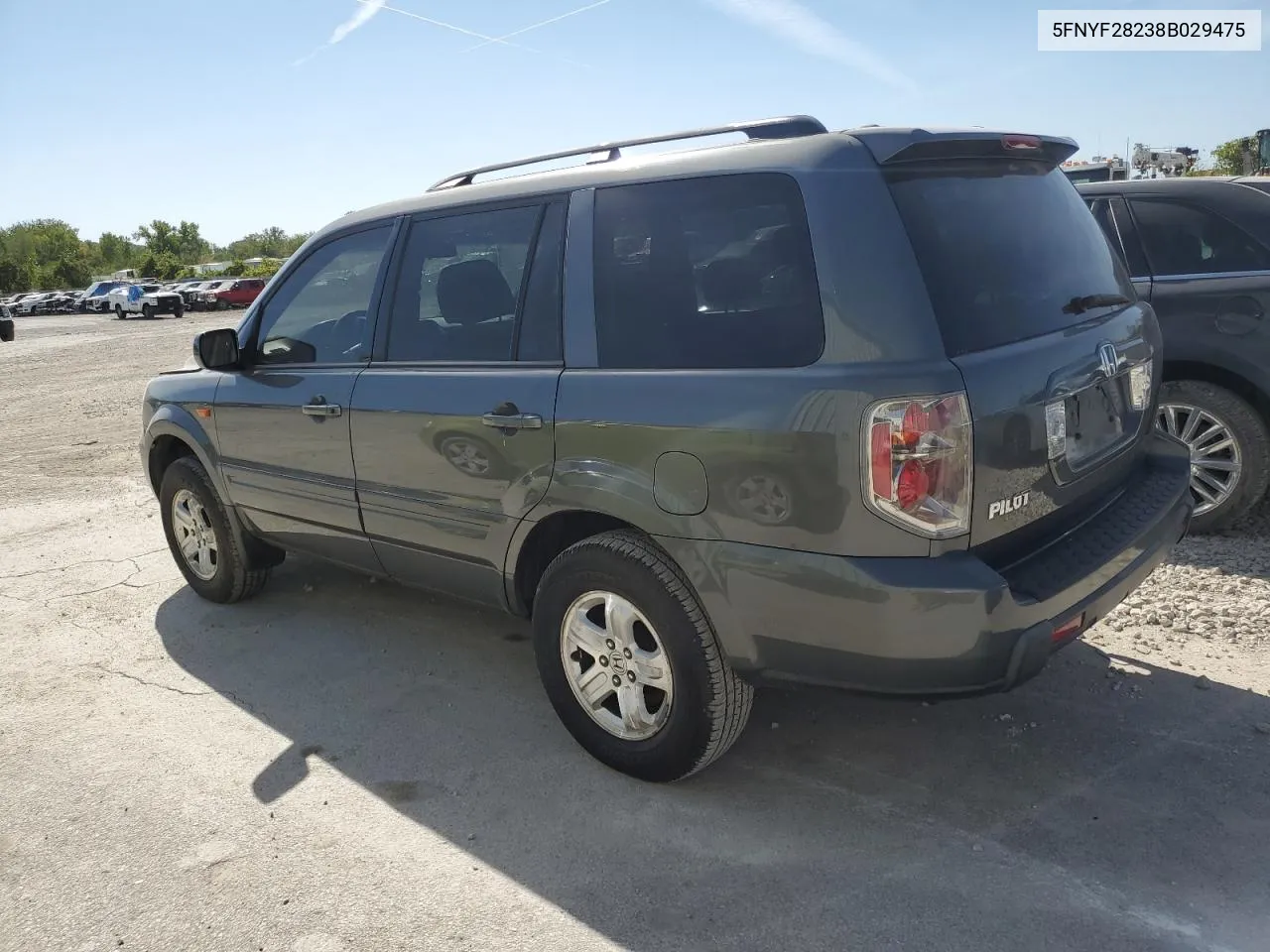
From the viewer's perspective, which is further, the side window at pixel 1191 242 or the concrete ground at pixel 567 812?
the side window at pixel 1191 242

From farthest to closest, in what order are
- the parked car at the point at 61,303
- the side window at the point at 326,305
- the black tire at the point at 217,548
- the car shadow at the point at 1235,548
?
the parked car at the point at 61,303, the black tire at the point at 217,548, the car shadow at the point at 1235,548, the side window at the point at 326,305

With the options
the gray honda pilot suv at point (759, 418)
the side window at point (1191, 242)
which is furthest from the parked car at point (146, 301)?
the side window at point (1191, 242)

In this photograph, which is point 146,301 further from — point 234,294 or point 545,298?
point 545,298

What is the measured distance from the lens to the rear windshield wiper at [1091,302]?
10.1ft

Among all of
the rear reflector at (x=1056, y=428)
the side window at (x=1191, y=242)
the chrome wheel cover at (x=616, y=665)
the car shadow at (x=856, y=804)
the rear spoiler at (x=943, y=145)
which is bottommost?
the car shadow at (x=856, y=804)

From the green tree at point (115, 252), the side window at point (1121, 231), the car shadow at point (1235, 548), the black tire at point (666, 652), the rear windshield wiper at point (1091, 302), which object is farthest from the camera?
the green tree at point (115, 252)

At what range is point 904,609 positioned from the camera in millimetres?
2504

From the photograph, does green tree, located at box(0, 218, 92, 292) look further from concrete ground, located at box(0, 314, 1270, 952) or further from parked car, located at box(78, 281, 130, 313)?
concrete ground, located at box(0, 314, 1270, 952)

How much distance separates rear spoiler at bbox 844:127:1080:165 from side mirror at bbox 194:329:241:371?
120 inches

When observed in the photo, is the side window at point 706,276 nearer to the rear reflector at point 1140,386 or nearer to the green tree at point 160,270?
the rear reflector at point 1140,386

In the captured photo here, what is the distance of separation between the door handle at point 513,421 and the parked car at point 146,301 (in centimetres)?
4478

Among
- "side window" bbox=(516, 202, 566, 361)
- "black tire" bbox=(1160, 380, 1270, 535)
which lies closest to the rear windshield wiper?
"side window" bbox=(516, 202, 566, 361)

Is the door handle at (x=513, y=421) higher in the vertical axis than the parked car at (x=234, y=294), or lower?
lower

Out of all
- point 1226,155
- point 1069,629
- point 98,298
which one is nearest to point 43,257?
point 98,298
